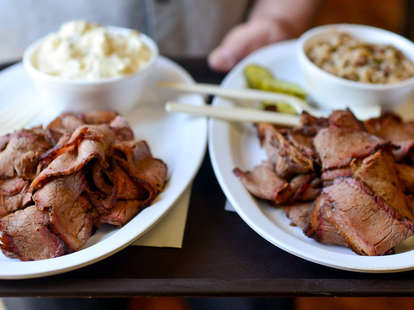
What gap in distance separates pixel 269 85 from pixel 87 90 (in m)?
0.79

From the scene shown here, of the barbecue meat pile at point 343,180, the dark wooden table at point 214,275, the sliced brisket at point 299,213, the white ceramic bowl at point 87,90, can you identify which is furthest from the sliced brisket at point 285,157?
the white ceramic bowl at point 87,90

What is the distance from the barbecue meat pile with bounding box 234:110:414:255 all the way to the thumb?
2.35 feet

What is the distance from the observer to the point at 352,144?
1.31 m

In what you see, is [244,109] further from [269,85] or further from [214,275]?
[214,275]

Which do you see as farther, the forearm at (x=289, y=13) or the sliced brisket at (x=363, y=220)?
the forearm at (x=289, y=13)

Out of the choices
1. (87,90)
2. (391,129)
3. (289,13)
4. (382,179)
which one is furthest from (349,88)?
(289,13)

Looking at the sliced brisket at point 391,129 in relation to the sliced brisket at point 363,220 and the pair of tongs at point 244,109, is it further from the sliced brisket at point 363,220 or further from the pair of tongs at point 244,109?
the sliced brisket at point 363,220

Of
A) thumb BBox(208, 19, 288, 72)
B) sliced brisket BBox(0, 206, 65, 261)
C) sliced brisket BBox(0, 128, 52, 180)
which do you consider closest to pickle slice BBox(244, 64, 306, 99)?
thumb BBox(208, 19, 288, 72)

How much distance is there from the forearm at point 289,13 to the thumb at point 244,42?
0.13m

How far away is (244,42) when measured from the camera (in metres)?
2.28

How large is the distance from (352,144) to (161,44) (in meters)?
1.52

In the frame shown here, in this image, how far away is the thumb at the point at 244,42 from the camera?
2.12 metres

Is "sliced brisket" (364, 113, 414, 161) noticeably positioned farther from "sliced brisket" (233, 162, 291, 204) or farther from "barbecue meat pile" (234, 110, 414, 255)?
"sliced brisket" (233, 162, 291, 204)

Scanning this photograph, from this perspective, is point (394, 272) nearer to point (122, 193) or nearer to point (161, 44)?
point (122, 193)
